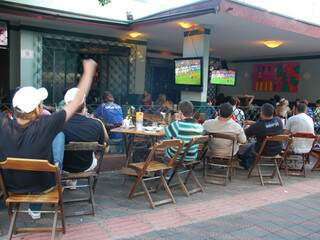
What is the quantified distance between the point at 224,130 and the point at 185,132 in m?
0.86

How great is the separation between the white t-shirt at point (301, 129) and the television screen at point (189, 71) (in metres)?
2.41

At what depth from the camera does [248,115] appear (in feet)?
29.0

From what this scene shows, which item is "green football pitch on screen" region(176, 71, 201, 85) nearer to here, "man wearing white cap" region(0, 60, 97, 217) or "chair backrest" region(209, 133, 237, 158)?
"chair backrest" region(209, 133, 237, 158)

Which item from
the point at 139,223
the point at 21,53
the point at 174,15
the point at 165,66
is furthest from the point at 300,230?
the point at 165,66

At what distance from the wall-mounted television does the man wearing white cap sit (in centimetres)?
531

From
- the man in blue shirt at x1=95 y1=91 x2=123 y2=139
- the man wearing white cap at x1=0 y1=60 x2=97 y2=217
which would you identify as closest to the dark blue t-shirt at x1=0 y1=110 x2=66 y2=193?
the man wearing white cap at x1=0 y1=60 x2=97 y2=217

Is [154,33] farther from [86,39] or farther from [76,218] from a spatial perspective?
[76,218]

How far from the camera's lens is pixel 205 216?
13.0 ft

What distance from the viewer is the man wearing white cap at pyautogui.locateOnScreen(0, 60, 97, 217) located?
2836 mm

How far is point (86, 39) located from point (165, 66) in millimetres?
5415

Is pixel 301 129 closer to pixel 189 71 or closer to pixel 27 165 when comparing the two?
pixel 189 71

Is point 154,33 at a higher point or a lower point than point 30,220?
higher

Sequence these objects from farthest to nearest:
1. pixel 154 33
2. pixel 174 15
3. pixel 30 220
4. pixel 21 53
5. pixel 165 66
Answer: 1. pixel 165 66
2. pixel 154 33
3. pixel 21 53
4. pixel 174 15
5. pixel 30 220

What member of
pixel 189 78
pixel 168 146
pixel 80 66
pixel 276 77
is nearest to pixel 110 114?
pixel 168 146
